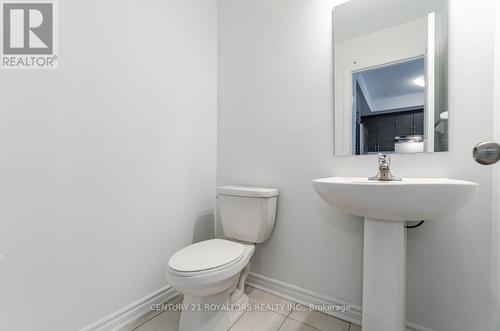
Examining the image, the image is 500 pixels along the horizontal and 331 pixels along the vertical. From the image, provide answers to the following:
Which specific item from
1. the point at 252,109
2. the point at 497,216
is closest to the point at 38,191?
the point at 252,109

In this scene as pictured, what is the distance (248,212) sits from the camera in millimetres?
1394

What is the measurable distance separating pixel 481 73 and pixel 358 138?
21.4 inches

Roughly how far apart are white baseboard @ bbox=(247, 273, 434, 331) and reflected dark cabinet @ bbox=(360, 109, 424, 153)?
877 mm

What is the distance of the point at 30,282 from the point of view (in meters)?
0.90

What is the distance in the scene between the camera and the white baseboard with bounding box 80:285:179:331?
1.10 metres

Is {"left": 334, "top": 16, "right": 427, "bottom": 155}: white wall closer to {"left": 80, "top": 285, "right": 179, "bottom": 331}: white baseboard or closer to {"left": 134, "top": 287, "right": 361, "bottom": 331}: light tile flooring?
{"left": 134, "top": 287, "right": 361, "bottom": 331}: light tile flooring

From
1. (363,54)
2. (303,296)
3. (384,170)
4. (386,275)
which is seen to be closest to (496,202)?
(384,170)

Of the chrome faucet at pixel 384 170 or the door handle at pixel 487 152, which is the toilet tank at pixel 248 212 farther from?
the door handle at pixel 487 152

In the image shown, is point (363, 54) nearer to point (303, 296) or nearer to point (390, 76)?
point (390, 76)

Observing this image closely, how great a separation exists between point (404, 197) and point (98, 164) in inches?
51.8

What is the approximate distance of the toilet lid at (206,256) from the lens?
1002 millimetres

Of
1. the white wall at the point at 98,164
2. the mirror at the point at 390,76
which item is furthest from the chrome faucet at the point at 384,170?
the white wall at the point at 98,164

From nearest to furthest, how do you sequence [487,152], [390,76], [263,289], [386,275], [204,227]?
[487,152], [386,275], [390,76], [263,289], [204,227]

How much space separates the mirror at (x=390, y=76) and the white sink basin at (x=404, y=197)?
0.39 meters
